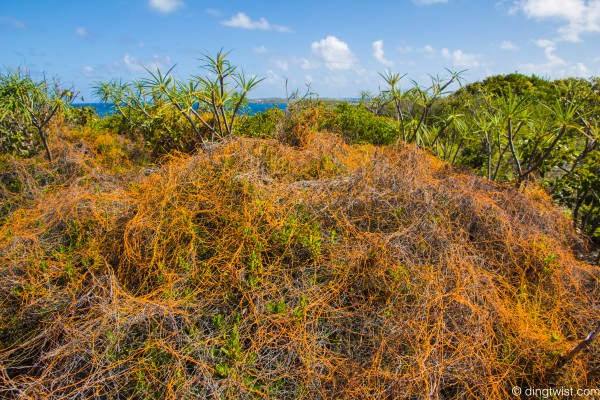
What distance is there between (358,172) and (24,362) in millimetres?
3288

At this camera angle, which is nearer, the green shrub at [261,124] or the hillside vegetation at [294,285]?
the hillside vegetation at [294,285]

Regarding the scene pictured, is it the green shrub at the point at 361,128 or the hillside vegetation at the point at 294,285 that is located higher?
the green shrub at the point at 361,128

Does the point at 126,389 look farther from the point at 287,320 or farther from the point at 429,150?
the point at 429,150

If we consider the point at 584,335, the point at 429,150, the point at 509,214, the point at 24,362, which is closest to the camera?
the point at 24,362

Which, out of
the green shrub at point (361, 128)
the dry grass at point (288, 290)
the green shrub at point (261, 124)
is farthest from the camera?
the green shrub at point (361, 128)

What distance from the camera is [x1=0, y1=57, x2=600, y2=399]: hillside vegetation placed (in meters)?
2.34

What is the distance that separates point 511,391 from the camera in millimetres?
2375

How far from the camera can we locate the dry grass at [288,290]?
233 centimetres

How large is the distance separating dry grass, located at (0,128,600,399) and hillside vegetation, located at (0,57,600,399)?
0.05ft

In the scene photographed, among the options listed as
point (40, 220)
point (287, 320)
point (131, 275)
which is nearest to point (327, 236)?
point (287, 320)

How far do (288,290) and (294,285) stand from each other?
0.08m

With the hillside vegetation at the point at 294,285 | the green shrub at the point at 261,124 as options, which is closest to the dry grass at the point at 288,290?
the hillside vegetation at the point at 294,285

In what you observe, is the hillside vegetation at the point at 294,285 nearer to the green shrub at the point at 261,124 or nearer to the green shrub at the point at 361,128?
the green shrub at the point at 261,124

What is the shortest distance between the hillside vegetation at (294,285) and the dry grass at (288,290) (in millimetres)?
15
